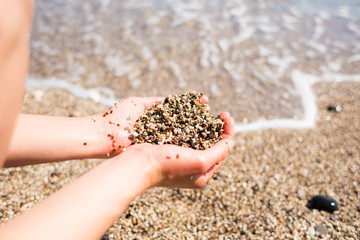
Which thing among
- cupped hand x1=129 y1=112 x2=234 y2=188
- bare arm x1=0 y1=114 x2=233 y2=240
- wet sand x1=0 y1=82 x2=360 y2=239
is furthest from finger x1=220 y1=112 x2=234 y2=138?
wet sand x1=0 y1=82 x2=360 y2=239

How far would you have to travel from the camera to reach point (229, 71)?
647 cm

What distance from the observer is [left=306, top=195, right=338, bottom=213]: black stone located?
3.34 metres

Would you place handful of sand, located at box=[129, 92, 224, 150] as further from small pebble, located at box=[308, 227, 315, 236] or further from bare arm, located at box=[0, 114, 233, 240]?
small pebble, located at box=[308, 227, 315, 236]

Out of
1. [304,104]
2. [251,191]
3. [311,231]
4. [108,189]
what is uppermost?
[108,189]

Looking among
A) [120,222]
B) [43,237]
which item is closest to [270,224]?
[120,222]

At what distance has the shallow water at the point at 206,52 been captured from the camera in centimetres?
571

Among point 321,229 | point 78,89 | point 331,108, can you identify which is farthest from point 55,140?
point 331,108

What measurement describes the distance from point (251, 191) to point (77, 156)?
217 cm

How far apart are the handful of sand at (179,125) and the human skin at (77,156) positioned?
12 cm

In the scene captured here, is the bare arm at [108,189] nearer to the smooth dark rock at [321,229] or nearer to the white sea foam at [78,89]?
the smooth dark rock at [321,229]

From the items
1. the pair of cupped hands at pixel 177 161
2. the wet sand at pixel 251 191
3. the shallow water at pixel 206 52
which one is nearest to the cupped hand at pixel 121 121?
the pair of cupped hands at pixel 177 161

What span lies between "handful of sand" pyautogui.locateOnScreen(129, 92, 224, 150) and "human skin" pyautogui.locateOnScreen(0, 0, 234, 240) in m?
0.12

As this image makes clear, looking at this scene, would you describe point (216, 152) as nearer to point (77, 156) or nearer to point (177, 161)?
point (177, 161)

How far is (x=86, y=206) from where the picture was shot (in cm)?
175
